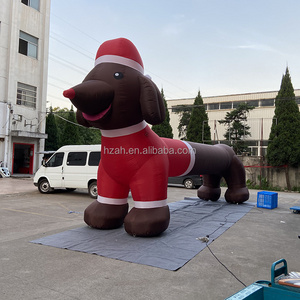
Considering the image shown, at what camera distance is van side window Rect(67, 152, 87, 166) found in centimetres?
1062

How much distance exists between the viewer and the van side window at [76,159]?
10617 millimetres

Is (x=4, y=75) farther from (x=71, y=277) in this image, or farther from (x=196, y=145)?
(x=71, y=277)

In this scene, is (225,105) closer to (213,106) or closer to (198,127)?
(213,106)

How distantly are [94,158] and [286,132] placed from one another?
11.4m

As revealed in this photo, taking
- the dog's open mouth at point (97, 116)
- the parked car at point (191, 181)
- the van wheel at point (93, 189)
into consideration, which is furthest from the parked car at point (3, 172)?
the dog's open mouth at point (97, 116)

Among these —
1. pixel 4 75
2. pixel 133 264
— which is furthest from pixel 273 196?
pixel 4 75

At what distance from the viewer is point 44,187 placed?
Result: 11.6 meters

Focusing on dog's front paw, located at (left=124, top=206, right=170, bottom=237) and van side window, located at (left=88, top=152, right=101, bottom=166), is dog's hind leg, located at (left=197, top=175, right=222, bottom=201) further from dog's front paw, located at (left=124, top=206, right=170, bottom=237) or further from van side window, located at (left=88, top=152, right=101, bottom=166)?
dog's front paw, located at (left=124, top=206, right=170, bottom=237)

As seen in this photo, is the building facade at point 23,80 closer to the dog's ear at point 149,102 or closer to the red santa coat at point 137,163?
the red santa coat at point 137,163

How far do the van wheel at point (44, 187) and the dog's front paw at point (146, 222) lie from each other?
7.30 meters

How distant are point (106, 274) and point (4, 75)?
18147mm

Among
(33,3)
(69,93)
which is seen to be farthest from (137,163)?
(33,3)

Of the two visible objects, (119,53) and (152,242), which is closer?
(152,242)

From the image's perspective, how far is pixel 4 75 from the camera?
18328 millimetres
